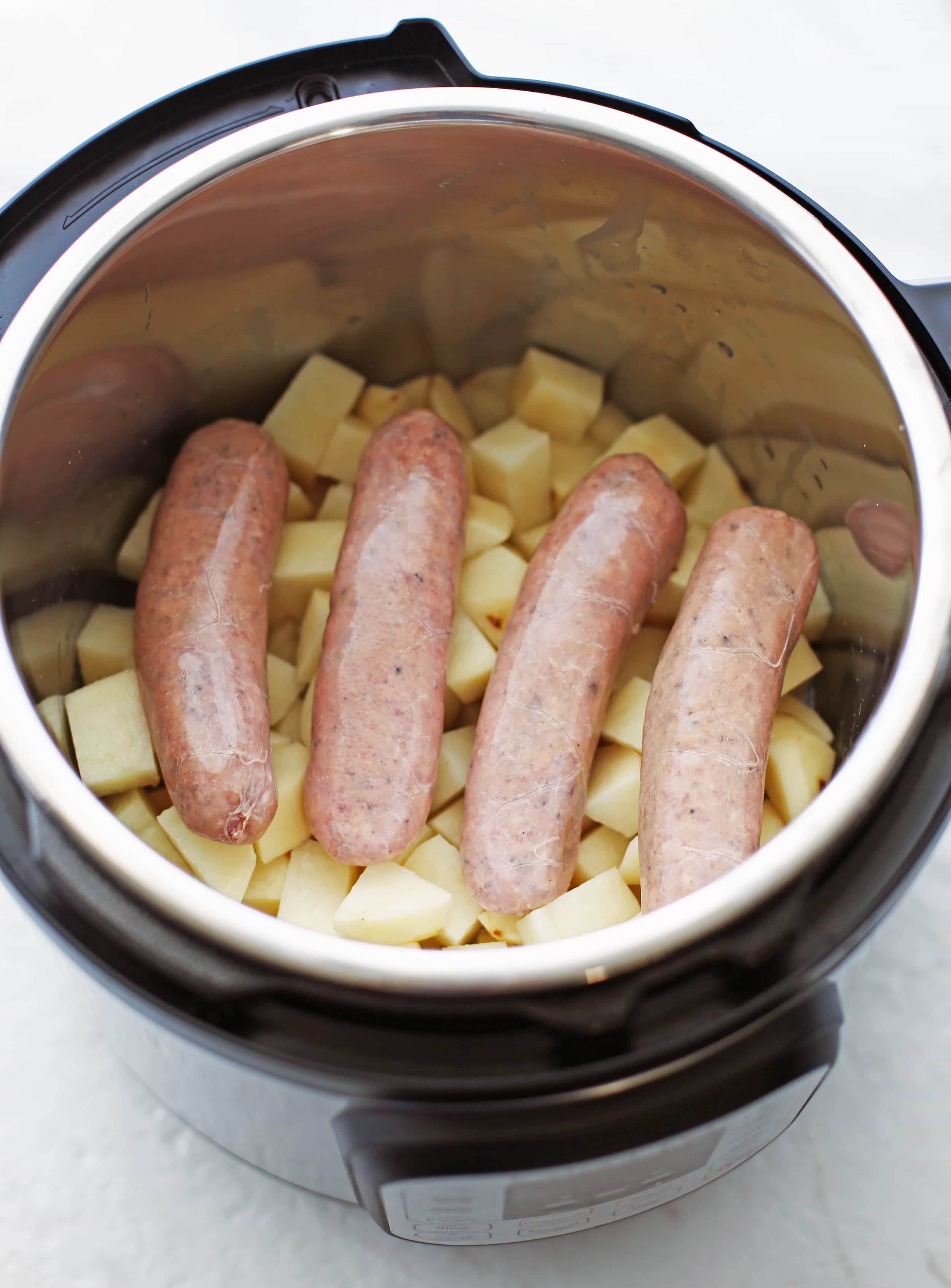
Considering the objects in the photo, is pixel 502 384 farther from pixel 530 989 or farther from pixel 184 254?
pixel 530 989

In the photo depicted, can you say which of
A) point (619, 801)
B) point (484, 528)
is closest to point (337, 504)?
point (484, 528)

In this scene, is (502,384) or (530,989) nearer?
(530,989)

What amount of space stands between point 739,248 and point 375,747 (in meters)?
0.66

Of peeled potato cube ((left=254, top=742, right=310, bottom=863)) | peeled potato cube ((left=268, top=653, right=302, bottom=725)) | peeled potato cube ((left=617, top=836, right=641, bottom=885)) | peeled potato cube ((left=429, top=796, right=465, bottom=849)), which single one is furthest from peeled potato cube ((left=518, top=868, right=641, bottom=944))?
peeled potato cube ((left=268, top=653, right=302, bottom=725))

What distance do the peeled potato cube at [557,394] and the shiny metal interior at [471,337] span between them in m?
0.03

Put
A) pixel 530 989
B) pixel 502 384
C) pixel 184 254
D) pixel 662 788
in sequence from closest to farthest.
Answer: pixel 530 989 → pixel 662 788 → pixel 184 254 → pixel 502 384

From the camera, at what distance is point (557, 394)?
1.47 m

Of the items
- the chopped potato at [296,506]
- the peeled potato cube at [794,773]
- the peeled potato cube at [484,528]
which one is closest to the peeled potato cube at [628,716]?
the peeled potato cube at [794,773]

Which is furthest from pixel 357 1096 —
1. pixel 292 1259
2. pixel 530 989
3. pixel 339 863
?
pixel 292 1259

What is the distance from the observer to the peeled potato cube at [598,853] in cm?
124

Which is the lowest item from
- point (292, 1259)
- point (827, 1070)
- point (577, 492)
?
point (292, 1259)

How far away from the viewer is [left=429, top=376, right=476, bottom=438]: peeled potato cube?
59.5 inches

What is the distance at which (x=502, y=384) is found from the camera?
154cm

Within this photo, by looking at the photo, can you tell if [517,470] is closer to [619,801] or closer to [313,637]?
[313,637]
